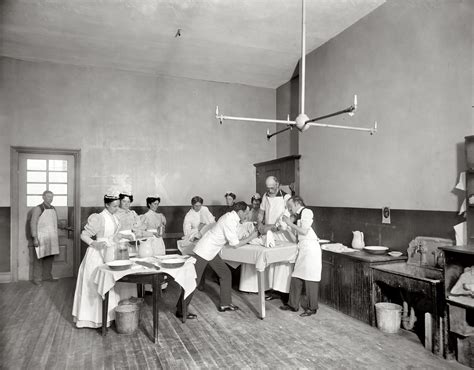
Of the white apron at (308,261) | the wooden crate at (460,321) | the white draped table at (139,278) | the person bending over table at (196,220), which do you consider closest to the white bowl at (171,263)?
the white draped table at (139,278)

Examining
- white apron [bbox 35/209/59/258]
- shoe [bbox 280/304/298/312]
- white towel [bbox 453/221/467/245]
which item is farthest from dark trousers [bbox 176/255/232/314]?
white apron [bbox 35/209/59/258]

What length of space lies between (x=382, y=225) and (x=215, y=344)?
2967 millimetres

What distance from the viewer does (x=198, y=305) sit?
5672 millimetres

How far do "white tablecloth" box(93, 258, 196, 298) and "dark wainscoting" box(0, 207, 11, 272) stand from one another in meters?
4.04

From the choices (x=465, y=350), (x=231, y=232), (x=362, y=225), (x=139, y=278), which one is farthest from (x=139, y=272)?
(x=362, y=225)

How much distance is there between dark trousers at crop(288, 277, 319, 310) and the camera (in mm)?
5195

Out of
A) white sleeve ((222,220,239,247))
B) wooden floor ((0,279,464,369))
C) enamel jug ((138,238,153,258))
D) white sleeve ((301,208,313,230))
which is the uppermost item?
white sleeve ((301,208,313,230))

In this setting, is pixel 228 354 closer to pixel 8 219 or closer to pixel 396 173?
pixel 396 173

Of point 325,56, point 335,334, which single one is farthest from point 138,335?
point 325,56

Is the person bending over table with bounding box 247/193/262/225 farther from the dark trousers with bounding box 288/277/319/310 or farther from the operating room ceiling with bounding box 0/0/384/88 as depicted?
the operating room ceiling with bounding box 0/0/384/88

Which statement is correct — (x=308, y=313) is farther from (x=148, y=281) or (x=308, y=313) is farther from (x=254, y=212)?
(x=254, y=212)

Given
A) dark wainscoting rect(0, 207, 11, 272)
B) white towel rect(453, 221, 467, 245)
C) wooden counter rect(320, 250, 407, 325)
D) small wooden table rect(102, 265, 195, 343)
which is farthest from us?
dark wainscoting rect(0, 207, 11, 272)

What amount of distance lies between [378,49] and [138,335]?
519cm

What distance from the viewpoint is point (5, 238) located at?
7398mm
